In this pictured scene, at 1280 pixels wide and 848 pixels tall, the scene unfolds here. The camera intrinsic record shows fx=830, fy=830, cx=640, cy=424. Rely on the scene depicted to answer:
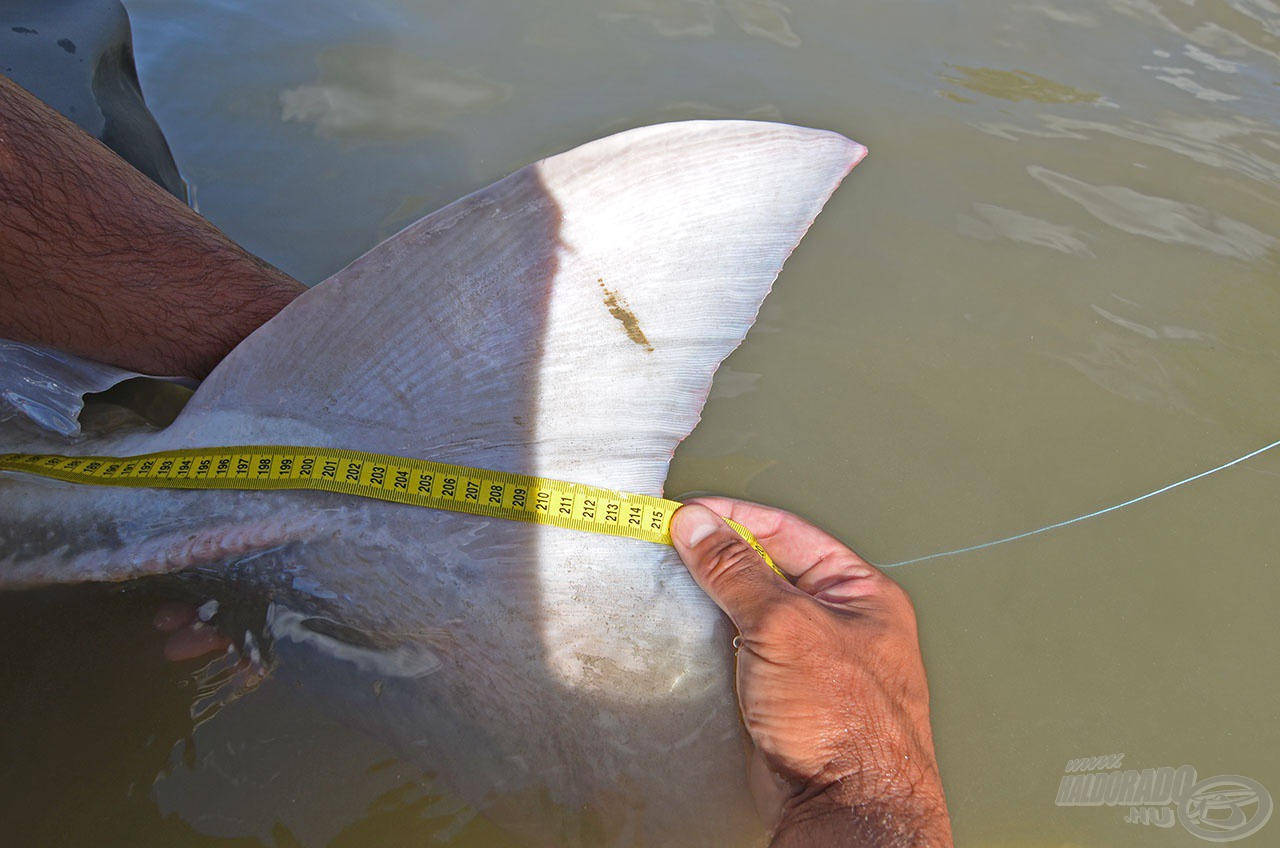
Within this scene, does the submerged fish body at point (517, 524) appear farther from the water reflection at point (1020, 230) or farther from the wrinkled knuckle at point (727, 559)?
the water reflection at point (1020, 230)

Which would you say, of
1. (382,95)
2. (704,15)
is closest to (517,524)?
(382,95)

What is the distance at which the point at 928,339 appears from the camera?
2738mm

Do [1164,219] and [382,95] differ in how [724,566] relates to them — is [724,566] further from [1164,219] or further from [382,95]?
[382,95]

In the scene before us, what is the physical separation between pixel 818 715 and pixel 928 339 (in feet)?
4.98

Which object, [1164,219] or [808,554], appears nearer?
[808,554]

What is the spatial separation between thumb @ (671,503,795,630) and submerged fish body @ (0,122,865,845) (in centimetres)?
4

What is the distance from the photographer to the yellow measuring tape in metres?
1.75

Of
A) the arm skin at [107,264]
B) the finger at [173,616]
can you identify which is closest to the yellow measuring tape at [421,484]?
the finger at [173,616]

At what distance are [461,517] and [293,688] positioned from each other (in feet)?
1.76

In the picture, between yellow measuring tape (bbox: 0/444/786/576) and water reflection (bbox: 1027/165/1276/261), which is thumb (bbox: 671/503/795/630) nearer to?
yellow measuring tape (bbox: 0/444/786/576)

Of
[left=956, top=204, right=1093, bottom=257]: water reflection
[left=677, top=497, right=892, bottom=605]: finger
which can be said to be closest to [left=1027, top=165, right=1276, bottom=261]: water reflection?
[left=956, top=204, right=1093, bottom=257]: water reflection

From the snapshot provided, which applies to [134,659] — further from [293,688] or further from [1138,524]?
[1138,524]

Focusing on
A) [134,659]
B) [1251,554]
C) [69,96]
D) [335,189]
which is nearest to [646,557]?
[134,659]

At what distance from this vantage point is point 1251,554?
2318 mm
